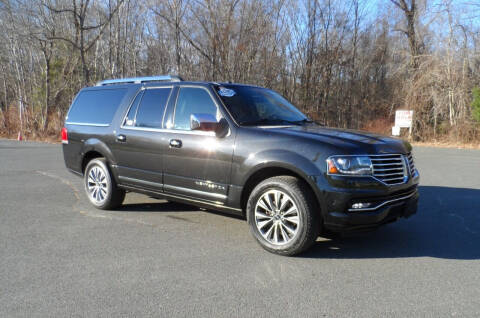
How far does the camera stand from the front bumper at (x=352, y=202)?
3.85 m

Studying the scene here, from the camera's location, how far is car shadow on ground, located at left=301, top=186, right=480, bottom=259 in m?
4.30

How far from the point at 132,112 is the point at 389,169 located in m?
3.66

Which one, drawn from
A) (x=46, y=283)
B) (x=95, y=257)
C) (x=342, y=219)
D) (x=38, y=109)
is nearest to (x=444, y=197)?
(x=342, y=219)

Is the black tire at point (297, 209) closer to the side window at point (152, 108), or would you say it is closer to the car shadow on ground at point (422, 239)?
the car shadow on ground at point (422, 239)

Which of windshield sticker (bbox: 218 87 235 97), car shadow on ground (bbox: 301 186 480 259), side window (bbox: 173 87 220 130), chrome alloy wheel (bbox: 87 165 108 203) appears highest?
windshield sticker (bbox: 218 87 235 97)

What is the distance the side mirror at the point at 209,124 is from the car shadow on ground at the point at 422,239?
1689 mm

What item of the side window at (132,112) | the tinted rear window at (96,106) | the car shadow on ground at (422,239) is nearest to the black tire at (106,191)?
the tinted rear window at (96,106)

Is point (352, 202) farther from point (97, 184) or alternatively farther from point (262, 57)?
point (262, 57)

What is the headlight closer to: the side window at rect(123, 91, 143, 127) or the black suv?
the black suv

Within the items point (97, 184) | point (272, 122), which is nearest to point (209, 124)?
point (272, 122)

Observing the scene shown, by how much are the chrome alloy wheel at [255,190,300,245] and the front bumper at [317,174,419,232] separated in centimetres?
35

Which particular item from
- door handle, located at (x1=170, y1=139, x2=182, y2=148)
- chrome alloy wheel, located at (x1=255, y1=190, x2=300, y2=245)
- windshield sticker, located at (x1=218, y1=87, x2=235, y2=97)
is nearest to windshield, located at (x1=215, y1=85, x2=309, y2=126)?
windshield sticker, located at (x1=218, y1=87, x2=235, y2=97)

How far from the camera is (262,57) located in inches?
939

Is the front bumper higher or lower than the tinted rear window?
lower
